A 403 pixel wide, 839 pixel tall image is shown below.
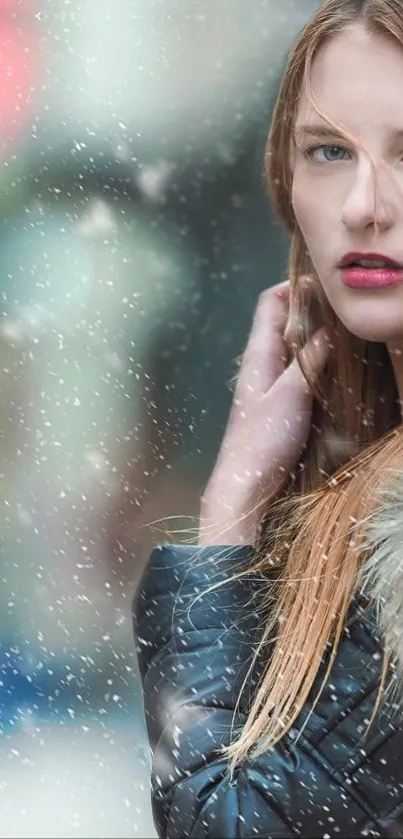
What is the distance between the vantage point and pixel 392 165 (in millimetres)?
778

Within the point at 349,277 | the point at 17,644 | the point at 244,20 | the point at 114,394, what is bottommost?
A: the point at 349,277

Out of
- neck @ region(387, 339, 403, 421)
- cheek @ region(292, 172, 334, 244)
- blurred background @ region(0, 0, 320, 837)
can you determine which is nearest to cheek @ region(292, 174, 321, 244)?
cheek @ region(292, 172, 334, 244)

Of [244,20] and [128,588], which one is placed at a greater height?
[244,20]

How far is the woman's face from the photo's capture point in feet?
2.55

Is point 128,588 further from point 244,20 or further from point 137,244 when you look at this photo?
point 244,20

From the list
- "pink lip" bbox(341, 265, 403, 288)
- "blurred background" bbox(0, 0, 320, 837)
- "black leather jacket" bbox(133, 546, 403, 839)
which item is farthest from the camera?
"blurred background" bbox(0, 0, 320, 837)

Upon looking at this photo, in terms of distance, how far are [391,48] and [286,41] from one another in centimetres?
32

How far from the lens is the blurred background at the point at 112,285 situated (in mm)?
1103

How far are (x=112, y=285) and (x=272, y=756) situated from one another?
0.59m

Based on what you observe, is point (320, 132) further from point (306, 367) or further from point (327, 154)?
point (306, 367)

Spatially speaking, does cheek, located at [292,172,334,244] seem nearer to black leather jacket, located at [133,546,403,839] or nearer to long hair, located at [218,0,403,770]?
long hair, located at [218,0,403,770]

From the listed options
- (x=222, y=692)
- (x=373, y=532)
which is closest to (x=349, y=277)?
(x=373, y=532)

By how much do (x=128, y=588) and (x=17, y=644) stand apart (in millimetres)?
127

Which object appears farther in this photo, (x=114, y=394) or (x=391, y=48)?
(x=114, y=394)
